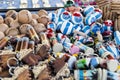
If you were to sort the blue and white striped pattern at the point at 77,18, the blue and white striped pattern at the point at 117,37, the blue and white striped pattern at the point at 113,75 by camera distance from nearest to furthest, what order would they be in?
the blue and white striped pattern at the point at 113,75
the blue and white striped pattern at the point at 117,37
the blue and white striped pattern at the point at 77,18

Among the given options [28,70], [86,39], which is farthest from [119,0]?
[28,70]

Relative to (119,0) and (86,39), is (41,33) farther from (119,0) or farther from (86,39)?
(119,0)

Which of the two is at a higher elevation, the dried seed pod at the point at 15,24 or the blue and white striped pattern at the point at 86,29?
the dried seed pod at the point at 15,24

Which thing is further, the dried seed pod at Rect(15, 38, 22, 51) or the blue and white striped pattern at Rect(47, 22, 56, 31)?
the blue and white striped pattern at Rect(47, 22, 56, 31)

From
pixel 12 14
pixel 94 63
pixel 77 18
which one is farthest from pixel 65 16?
pixel 94 63

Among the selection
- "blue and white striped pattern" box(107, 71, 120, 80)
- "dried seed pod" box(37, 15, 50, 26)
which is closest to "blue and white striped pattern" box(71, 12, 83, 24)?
"dried seed pod" box(37, 15, 50, 26)

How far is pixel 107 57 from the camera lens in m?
1.00

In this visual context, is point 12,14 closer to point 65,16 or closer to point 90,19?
point 65,16

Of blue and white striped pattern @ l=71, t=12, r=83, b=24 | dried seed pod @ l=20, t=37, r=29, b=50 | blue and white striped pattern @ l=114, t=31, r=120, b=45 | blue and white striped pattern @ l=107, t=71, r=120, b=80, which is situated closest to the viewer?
blue and white striped pattern @ l=107, t=71, r=120, b=80

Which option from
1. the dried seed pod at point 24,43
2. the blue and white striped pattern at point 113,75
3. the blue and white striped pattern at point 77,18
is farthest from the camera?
the blue and white striped pattern at point 77,18

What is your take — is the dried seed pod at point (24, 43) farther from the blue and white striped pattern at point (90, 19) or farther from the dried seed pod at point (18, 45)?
the blue and white striped pattern at point (90, 19)

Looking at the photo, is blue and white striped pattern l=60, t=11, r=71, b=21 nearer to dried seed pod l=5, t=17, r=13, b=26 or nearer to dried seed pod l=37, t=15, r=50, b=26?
dried seed pod l=37, t=15, r=50, b=26

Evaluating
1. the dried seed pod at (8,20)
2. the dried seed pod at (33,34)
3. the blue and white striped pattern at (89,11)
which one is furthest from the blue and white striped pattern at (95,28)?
the dried seed pod at (8,20)

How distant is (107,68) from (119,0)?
0.56 metres
